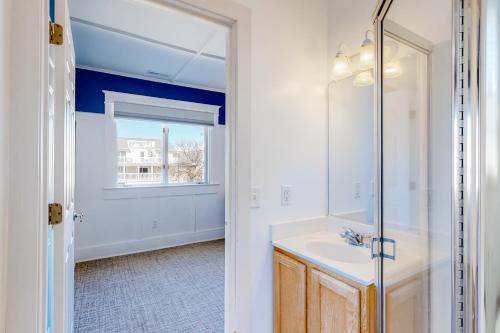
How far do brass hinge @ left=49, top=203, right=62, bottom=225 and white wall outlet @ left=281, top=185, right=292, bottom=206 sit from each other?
3.92 feet

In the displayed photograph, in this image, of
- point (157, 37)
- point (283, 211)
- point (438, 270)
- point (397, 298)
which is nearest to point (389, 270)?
point (397, 298)

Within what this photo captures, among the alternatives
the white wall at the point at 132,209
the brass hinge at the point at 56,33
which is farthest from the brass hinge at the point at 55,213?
the white wall at the point at 132,209

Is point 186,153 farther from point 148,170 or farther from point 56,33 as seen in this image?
point 56,33

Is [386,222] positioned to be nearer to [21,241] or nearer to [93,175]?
[21,241]

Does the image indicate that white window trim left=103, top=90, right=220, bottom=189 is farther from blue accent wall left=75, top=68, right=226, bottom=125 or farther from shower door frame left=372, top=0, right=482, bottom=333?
shower door frame left=372, top=0, right=482, bottom=333

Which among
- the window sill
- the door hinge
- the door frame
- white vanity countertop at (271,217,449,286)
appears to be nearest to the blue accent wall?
the window sill

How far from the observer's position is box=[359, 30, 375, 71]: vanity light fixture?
1.59m

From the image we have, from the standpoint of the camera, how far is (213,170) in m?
4.36

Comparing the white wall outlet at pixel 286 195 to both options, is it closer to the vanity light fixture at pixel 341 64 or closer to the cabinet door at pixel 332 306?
the cabinet door at pixel 332 306

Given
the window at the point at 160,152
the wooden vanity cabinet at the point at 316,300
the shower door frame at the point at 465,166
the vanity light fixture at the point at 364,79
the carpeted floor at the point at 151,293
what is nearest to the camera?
the shower door frame at the point at 465,166

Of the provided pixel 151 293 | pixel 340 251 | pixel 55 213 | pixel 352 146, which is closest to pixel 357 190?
pixel 352 146

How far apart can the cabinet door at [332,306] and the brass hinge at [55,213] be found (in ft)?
4.04

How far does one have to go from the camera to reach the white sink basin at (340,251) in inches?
58.7

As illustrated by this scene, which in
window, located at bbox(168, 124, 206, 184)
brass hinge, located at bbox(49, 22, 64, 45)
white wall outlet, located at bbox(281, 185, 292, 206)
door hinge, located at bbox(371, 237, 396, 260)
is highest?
brass hinge, located at bbox(49, 22, 64, 45)
